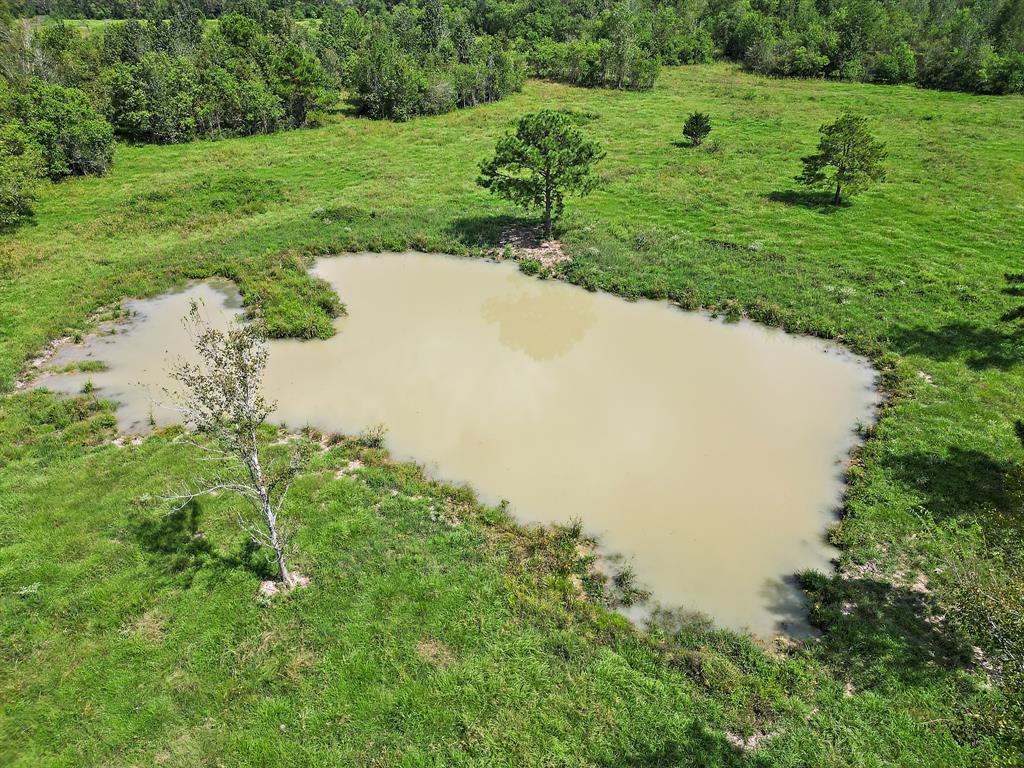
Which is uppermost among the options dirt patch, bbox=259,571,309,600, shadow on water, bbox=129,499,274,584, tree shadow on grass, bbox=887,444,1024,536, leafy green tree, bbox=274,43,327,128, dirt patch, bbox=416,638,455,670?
leafy green tree, bbox=274,43,327,128

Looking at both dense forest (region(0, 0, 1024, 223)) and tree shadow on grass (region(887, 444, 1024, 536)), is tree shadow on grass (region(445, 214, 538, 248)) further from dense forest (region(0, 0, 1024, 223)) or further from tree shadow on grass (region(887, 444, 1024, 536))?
dense forest (region(0, 0, 1024, 223))

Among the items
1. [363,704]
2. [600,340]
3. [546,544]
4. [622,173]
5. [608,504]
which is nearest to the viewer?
[363,704]

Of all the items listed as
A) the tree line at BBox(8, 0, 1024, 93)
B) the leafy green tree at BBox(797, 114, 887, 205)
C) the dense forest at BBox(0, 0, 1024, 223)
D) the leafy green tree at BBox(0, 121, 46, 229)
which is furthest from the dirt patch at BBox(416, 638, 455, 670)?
the tree line at BBox(8, 0, 1024, 93)

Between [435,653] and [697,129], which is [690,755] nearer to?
[435,653]

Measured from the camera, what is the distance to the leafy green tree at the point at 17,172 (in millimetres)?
40062

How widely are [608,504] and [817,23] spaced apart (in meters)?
114

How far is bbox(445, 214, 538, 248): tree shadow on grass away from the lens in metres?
39.1

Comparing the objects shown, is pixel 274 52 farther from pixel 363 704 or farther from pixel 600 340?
pixel 363 704

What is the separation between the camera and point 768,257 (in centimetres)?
3534

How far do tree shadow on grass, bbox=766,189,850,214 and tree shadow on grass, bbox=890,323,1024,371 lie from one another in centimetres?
1797

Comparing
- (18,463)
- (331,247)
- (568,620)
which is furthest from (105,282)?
(568,620)

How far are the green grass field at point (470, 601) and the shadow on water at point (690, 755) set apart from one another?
52 millimetres

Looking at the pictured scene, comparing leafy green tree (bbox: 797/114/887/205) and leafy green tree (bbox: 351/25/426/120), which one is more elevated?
leafy green tree (bbox: 351/25/426/120)

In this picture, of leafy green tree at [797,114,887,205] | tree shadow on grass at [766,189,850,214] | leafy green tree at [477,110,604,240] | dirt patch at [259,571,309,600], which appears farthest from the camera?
tree shadow on grass at [766,189,850,214]
